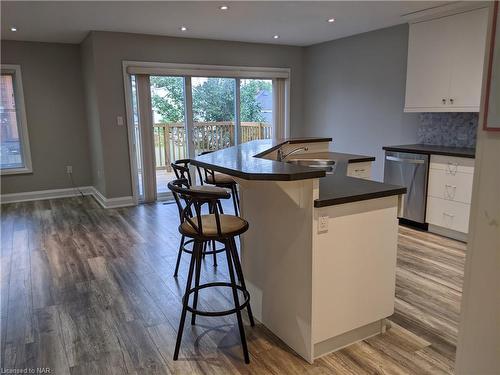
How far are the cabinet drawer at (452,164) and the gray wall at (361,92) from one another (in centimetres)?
100

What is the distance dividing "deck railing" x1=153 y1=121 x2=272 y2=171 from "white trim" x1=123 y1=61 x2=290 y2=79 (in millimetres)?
816

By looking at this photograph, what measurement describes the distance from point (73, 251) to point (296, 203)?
2.84m

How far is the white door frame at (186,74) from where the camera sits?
5546mm

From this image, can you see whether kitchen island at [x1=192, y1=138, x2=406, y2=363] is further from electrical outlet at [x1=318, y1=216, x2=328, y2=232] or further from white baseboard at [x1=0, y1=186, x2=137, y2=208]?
white baseboard at [x1=0, y1=186, x2=137, y2=208]

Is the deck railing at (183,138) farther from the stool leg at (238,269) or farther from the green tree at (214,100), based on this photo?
the stool leg at (238,269)

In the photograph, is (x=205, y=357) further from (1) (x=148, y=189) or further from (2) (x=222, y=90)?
(2) (x=222, y=90)

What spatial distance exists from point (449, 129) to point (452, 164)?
82cm

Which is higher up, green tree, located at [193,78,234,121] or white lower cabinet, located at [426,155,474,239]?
green tree, located at [193,78,234,121]

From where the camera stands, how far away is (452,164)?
3.99 metres

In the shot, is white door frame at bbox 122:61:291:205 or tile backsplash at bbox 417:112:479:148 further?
white door frame at bbox 122:61:291:205

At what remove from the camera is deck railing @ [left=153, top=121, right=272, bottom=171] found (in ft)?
20.5

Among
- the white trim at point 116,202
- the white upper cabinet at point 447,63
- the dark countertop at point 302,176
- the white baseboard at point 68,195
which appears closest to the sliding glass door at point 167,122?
the white trim at point 116,202

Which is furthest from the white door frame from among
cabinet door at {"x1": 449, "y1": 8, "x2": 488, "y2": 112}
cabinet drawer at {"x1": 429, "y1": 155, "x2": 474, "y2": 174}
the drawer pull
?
the drawer pull

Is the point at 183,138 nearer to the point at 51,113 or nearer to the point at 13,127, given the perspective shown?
the point at 51,113
